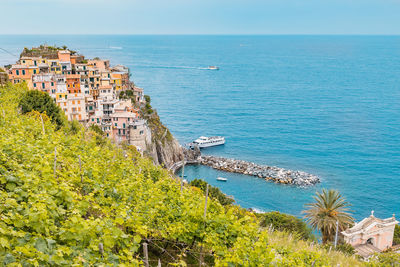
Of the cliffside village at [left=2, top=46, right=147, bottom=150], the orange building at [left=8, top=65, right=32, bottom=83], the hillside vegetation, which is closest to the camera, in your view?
the hillside vegetation

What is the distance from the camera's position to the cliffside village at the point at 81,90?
62.1 m

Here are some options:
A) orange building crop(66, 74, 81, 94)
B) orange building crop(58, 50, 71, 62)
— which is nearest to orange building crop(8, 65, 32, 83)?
orange building crop(66, 74, 81, 94)

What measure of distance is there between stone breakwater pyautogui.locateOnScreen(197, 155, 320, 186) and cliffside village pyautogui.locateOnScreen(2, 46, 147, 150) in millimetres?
18392

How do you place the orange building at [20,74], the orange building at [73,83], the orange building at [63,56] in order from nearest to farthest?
the orange building at [20,74], the orange building at [73,83], the orange building at [63,56]

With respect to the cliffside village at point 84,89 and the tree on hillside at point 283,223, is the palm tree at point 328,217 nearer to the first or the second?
the tree on hillside at point 283,223

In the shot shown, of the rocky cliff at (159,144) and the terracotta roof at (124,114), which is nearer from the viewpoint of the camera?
the terracotta roof at (124,114)

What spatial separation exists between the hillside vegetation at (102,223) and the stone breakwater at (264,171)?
176 feet

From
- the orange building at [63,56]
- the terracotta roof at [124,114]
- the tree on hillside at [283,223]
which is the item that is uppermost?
the orange building at [63,56]

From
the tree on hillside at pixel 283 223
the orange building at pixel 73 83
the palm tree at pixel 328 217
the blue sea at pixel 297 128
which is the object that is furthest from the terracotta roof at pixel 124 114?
the palm tree at pixel 328 217

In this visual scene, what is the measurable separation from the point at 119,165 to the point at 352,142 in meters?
81.4

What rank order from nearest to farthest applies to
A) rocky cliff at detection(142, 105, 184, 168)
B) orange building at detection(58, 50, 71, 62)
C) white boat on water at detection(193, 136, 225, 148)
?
rocky cliff at detection(142, 105, 184, 168)
orange building at detection(58, 50, 71, 62)
white boat on water at detection(193, 136, 225, 148)

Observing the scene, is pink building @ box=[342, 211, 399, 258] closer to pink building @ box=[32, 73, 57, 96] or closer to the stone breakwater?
the stone breakwater

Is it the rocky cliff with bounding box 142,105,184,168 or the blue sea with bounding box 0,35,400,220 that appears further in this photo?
the rocky cliff with bounding box 142,105,184,168

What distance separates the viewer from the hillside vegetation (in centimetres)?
738
